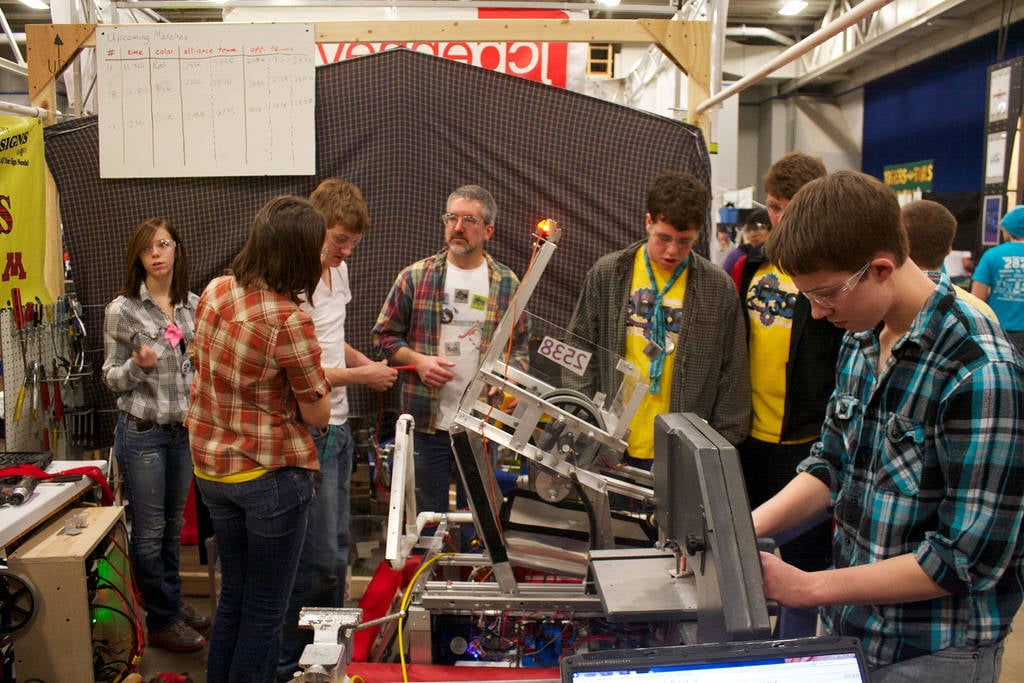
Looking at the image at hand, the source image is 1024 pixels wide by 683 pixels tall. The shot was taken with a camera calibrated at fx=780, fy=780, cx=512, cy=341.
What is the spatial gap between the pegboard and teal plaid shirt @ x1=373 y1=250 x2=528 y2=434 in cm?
129

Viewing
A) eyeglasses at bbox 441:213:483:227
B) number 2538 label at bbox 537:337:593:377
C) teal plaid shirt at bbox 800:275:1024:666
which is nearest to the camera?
teal plaid shirt at bbox 800:275:1024:666

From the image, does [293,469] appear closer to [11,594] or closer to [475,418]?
[475,418]

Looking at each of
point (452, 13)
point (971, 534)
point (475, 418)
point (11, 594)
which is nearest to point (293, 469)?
point (475, 418)

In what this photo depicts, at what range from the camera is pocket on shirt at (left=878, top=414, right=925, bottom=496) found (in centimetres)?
107

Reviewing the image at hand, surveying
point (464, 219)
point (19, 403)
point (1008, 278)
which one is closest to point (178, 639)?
point (19, 403)

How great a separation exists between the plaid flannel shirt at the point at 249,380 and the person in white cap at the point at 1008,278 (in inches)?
168

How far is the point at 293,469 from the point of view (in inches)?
75.9

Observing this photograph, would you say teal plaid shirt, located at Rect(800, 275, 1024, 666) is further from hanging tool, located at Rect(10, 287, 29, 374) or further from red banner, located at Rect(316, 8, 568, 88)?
red banner, located at Rect(316, 8, 568, 88)

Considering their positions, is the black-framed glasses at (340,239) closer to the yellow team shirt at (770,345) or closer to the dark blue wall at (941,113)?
the yellow team shirt at (770,345)

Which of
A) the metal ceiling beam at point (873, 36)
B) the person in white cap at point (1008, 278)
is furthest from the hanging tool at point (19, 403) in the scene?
the metal ceiling beam at point (873, 36)

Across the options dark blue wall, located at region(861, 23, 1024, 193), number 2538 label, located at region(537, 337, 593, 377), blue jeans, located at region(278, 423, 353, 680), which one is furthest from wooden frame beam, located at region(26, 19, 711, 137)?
dark blue wall, located at region(861, 23, 1024, 193)

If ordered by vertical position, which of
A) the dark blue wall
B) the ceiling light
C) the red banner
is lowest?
the red banner

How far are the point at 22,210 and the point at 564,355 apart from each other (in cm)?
214

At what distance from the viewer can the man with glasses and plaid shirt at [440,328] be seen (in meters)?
2.64
